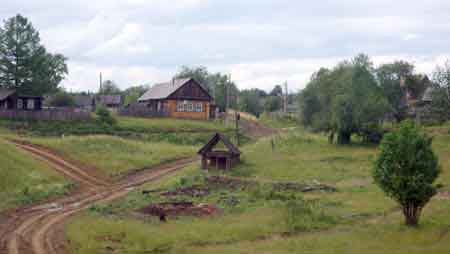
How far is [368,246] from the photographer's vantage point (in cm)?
2522

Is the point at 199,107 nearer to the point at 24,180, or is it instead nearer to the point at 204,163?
the point at 204,163

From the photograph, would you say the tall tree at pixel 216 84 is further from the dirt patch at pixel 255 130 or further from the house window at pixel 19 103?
the house window at pixel 19 103

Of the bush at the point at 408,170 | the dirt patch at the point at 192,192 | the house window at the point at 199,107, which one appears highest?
the house window at the point at 199,107

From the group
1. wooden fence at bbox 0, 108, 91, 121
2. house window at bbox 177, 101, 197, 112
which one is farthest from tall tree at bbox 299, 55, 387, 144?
wooden fence at bbox 0, 108, 91, 121

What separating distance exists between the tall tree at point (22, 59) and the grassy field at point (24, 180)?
2651cm

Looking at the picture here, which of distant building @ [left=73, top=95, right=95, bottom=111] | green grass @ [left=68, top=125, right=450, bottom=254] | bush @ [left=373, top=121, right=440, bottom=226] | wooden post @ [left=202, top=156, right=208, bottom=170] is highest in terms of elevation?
distant building @ [left=73, top=95, right=95, bottom=111]

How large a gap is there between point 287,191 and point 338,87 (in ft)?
76.1

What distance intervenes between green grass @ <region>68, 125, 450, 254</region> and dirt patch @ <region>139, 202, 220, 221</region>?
800 mm

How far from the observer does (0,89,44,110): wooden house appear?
67.8 meters

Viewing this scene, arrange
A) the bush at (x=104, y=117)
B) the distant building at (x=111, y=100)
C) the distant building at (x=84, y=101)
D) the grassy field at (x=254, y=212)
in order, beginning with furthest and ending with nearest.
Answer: the distant building at (x=111, y=100) < the distant building at (x=84, y=101) < the bush at (x=104, y=117) < the grassy field at (x=254, y=212)

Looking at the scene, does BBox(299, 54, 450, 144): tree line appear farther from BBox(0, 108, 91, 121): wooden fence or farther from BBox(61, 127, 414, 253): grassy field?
BBox(0, 108, 91, 121): wooden fence

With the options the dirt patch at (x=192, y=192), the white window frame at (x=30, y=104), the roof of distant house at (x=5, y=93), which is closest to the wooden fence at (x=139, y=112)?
the white window frame at (x=30, y=104)

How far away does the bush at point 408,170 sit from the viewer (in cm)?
2956

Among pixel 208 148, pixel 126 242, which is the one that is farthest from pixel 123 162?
pixel 126 242
